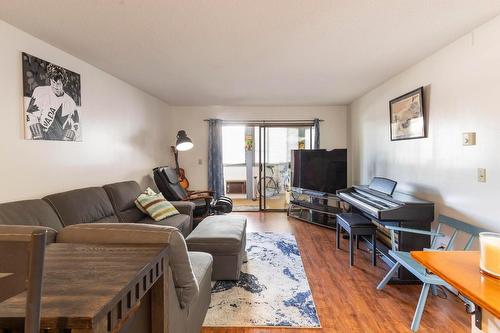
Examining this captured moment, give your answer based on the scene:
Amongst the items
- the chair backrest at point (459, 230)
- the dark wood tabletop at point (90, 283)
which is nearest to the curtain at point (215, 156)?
the chair backrest at point (459, 230)

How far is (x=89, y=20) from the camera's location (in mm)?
2078

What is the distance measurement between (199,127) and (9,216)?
165 inches

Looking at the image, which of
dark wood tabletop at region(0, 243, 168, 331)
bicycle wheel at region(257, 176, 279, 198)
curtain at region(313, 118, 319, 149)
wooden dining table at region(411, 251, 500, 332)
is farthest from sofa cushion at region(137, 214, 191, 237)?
curtain at region(313, 118, 319, 149)

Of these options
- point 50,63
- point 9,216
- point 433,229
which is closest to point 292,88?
point 433,229

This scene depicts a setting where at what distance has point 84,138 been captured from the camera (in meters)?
3.05

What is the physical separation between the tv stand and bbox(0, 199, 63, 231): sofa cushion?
3.89 meters

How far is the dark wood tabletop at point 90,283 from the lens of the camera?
670mm

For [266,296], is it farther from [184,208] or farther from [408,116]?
[408,116]

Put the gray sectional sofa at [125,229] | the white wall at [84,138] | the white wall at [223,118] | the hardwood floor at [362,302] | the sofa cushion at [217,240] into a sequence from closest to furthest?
the gray sectional sofa at [125,229], the hardwood floor at [362,302], the white wall at [84,138], the sofa cushion at [217,240], the white wall at [223,118]

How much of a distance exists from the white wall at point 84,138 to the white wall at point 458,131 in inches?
149

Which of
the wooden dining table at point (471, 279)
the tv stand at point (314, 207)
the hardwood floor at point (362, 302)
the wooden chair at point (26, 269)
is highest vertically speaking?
the wooden chair at point (26, 269)

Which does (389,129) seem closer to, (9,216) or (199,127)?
(199,127)

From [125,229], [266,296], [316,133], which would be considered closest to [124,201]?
[266,296]

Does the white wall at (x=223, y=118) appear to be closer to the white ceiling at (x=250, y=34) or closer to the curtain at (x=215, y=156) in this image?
the curtain at (x=215, y=156)
